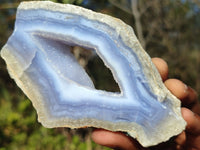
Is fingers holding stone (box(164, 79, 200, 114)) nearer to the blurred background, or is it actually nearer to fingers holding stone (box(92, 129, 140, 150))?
fingers holding stone (box(92, 129, 140, 150))

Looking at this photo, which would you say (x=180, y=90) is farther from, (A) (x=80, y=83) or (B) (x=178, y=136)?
(A) (x=80, y=83)

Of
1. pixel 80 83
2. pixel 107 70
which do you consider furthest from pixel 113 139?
pixel 107 70

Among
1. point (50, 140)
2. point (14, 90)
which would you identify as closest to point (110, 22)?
point (50, 140)

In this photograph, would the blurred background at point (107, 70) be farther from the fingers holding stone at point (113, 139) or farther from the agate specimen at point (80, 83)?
the fingers holding stone at point (113, 139)

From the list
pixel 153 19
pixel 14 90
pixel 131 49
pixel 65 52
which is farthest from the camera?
pixel 14 90

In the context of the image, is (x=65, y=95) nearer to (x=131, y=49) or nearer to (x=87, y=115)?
(x=87, y=115)

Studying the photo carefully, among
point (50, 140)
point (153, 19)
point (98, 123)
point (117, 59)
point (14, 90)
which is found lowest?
point (14, 90)

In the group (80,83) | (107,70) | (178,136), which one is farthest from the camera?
(107,70)
